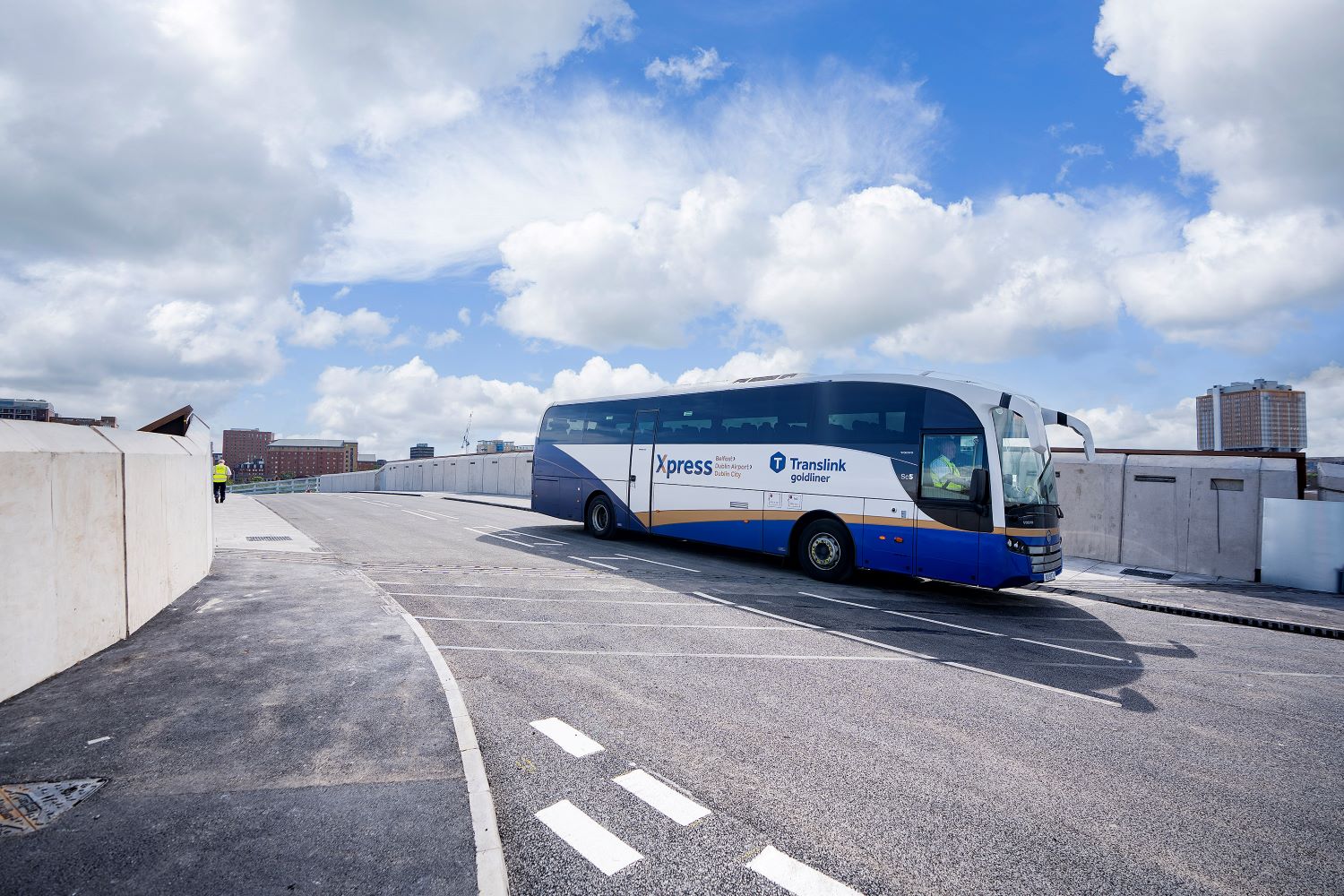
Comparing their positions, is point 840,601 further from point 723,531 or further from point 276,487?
point 276,487

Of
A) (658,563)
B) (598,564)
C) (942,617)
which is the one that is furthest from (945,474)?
(598,564)

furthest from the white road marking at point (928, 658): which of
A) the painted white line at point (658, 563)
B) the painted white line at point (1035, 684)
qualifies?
the painted white line at point (658, 563)

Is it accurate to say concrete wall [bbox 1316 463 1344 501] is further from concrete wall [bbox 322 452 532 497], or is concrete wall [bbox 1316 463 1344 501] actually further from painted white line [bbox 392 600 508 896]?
concrete wall [bbox 322 452 532 497]

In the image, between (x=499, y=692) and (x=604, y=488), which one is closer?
(x=499, y=692)

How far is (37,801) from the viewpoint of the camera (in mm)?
3367

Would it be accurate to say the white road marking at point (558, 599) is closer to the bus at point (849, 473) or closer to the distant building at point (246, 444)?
the bus at point (849, 473)

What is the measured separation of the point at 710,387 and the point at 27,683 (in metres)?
10.8

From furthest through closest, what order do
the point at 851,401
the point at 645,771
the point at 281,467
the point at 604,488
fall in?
the point at 281,467 < the point at 604,488 < the point at 851,401 < the point at 645,771

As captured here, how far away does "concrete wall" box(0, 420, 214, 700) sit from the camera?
15.5ft

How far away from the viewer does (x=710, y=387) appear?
45.0 feet

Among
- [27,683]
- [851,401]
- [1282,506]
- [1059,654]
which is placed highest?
[851,401]

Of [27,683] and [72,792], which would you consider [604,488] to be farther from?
[72,792]

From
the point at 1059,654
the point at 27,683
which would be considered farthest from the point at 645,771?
the point at 1059,654

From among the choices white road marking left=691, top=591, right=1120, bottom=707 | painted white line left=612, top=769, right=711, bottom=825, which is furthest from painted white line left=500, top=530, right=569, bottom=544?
painted white line left=612, top=769, right=711, bottom=825
